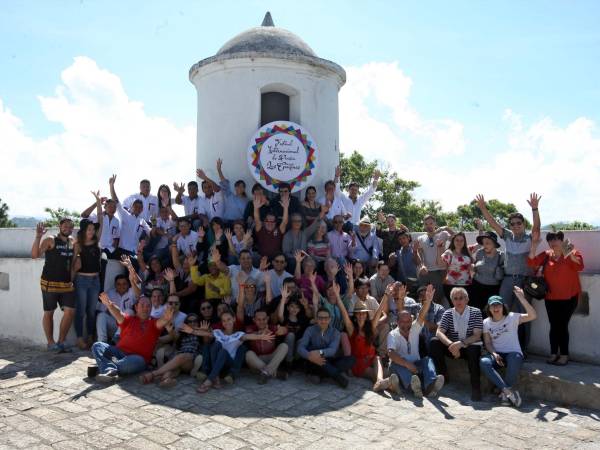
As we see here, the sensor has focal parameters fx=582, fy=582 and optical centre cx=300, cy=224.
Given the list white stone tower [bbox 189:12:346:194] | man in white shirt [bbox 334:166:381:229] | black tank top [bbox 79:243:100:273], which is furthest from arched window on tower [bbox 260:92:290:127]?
black tank top [bbox 79:243:100:273]

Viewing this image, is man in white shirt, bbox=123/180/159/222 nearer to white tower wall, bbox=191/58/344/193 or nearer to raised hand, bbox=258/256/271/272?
white tower wall, bbox=191/58/344/193

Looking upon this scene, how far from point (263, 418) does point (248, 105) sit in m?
5.33

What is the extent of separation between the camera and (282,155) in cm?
920

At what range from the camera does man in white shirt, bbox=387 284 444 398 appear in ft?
21.1

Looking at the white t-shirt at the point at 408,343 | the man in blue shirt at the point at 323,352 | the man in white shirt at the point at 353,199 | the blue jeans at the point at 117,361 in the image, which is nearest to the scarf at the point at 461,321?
the white t-shirt at the point at 408,343

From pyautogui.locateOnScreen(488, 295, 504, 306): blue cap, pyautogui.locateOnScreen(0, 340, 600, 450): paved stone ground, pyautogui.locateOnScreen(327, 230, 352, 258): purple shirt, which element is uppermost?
pyautogui.locateOnScreen(327, 230, 352, 258): purple shirt

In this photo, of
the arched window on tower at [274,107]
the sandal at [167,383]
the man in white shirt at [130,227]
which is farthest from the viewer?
the arched window on tower at [274,107]

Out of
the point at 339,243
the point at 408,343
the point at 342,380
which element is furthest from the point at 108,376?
the point at 339,243

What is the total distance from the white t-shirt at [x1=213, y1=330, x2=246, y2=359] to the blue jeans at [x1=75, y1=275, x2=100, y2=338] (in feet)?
7.58

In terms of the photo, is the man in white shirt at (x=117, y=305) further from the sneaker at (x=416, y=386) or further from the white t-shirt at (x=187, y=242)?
the sneaker at (x=416, y=386)

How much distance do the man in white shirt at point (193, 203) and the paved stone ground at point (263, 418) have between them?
2.78 metres

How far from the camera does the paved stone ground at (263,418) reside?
5031 mm

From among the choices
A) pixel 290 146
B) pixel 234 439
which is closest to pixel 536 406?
pixel 234 439

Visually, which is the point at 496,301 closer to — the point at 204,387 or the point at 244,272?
the point at 244,272
